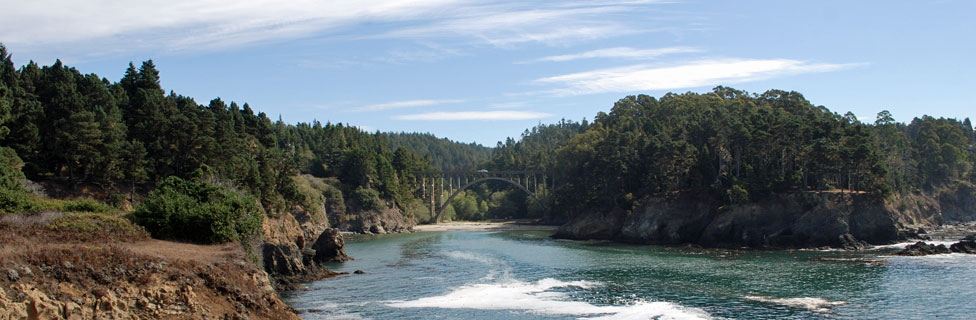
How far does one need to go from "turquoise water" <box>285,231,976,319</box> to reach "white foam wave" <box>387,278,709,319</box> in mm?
55

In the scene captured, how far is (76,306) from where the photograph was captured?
22.7 m

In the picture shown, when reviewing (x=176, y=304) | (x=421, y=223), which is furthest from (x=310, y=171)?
(x=176, y=304)

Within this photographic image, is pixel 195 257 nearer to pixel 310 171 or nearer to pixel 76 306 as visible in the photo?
pixel 76 306

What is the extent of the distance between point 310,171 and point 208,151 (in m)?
58.5

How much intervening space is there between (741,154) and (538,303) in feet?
161

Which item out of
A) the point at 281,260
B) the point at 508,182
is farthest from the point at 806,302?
the point at 508,182

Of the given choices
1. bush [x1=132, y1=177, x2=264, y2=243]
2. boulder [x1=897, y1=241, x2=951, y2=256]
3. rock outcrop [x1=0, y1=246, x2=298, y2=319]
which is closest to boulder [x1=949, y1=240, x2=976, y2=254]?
boulder [x1=897, y1=241, x2=951, y2=256]

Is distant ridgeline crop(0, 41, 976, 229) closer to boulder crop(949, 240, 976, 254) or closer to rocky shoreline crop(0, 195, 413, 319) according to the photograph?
rocky shoreline crop(0, 195, 413, 319)

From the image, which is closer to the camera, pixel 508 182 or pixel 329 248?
pixel 329 248

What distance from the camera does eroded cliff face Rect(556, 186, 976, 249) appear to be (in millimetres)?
65688

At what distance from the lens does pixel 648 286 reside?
43.7 m

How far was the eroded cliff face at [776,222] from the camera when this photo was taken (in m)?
65.7

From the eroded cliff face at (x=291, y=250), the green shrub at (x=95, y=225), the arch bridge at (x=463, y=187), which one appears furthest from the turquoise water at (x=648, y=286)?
the arch bridge at (x=463, y=187)

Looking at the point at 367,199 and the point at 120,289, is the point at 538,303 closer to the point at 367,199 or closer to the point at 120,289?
the point at 120,289
